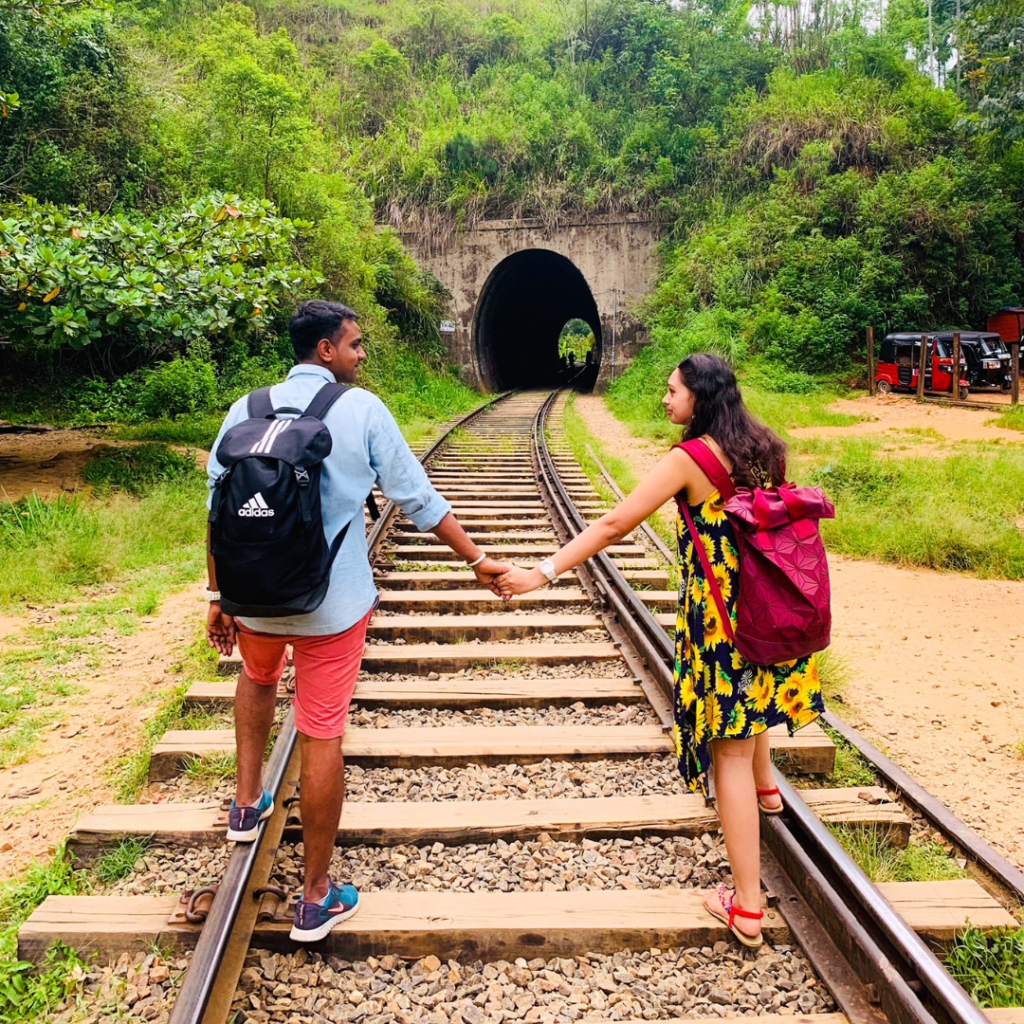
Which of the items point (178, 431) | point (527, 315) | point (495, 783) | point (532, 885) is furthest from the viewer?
point (527, 315)

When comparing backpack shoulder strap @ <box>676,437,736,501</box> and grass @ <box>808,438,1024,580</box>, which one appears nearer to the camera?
backpack shoulder strap @ <box>676,437,736,501</box>

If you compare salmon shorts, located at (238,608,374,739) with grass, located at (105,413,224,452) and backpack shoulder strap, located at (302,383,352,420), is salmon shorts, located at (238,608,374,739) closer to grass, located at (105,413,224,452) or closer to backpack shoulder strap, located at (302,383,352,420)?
backpack shoulder strap, located at (302,383,352,420)

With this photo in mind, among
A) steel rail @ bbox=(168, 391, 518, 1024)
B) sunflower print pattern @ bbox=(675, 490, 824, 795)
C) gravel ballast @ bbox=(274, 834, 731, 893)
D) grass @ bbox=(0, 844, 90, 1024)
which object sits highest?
sunflower print pattern @ bbox=(675, 490, 824, 795)

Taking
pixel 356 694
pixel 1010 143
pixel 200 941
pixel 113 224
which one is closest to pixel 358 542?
pixel 200 941

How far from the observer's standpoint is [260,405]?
2.15 meters

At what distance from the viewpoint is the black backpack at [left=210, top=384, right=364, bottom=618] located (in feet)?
6.25

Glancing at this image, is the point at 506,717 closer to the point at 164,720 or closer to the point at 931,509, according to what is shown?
the point at 164,720

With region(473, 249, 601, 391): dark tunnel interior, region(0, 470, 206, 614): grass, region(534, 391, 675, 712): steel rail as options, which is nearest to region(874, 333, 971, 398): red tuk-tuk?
region(473, 249, 601, 391): dark tunnel interior

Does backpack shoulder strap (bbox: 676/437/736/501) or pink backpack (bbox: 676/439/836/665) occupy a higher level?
backpack shoulder strap (bbox: 676/437/736/501)

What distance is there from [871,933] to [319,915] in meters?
1.53

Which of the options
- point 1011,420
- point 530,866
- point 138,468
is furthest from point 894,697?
point 1011,420

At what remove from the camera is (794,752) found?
3.22 meters

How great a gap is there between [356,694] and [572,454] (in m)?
7.62

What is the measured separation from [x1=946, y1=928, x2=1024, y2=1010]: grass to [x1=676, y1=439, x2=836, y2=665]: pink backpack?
97 centimetres
